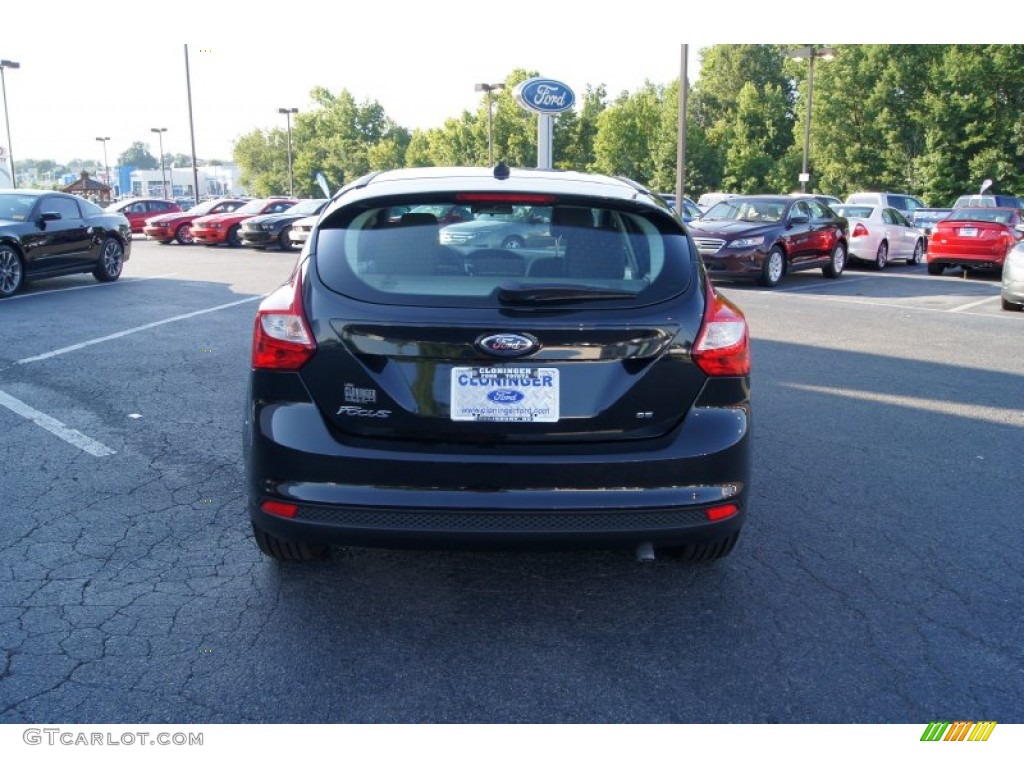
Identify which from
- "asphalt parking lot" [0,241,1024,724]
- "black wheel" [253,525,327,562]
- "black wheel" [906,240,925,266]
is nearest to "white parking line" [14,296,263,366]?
"asphalt parking lot" [0,241,1024,724]

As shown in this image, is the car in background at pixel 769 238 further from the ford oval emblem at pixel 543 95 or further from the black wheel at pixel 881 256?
the ford oval emblem at pixel 543 95

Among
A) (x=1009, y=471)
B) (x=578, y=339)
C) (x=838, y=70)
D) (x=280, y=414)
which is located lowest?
(x=1009, y=471)

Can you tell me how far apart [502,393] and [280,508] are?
88 centimetres

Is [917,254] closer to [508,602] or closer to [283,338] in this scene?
[508,602]

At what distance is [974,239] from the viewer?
63.4ft

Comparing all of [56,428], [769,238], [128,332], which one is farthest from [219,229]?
[56,428]

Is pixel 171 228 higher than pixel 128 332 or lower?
higher

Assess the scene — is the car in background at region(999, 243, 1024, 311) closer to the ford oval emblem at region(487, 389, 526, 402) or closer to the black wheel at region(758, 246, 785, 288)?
the black wheel at region(758, 246, 785, 288)

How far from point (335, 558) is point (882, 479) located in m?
3.17

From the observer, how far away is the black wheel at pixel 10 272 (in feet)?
→ 42.8

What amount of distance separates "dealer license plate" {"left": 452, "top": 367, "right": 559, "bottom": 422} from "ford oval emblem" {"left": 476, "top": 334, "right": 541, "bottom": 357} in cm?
6

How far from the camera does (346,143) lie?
336 feet

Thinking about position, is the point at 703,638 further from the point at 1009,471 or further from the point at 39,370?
the point at 39,370
